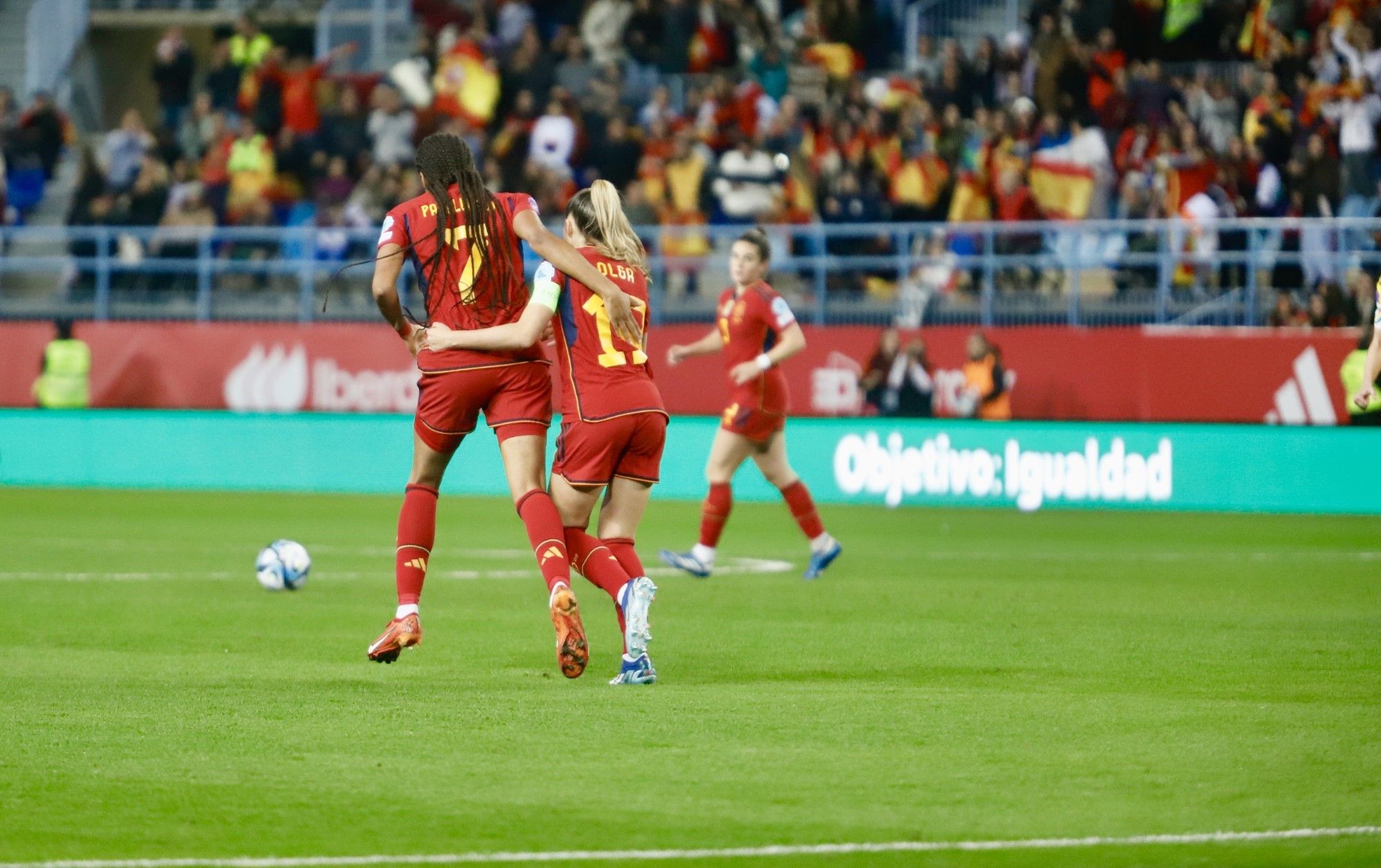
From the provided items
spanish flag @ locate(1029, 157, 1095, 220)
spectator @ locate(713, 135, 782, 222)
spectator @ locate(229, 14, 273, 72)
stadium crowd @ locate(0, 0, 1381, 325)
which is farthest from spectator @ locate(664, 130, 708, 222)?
spectator @ locate(229, 14, 273, 72)

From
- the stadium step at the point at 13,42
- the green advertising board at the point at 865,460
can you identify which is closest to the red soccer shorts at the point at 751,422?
the green advertising board at the point at 865,460

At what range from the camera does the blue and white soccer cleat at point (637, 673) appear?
28.2 feet

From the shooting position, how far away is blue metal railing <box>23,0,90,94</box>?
32406mm

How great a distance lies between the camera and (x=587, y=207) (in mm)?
8781

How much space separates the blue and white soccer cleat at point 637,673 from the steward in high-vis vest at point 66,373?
1837 centimetres

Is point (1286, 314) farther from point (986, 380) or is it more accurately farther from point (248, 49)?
point (248, 49)

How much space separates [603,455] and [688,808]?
2.97 metres

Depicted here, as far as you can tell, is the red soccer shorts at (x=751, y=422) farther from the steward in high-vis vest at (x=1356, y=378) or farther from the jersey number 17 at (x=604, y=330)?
the steward in high-vis vest at (x=1356, y=378)

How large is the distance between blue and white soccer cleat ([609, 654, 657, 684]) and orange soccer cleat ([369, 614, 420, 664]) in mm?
879

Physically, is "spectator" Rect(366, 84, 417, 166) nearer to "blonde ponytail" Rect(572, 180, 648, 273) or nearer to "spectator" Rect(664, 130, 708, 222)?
"spectator" Rect(664, 130, 708, 222)

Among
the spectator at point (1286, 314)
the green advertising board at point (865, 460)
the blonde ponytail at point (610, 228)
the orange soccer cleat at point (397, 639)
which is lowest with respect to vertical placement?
the green advertising board at point (865, 460)

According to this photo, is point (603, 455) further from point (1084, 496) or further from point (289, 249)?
point (289, 249)

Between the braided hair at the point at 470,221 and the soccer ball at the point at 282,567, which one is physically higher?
the braided hair at the point at 470,221

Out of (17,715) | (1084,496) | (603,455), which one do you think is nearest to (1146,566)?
(1084,496)
